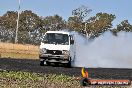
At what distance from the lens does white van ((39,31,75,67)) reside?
906 inches

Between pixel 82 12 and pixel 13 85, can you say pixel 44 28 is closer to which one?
pixel 82 12

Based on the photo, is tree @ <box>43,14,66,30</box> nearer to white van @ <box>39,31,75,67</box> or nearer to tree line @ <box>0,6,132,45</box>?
tree line @ <box>0,6,132,45</box>

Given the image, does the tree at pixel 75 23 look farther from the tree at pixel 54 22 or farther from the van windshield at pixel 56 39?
the van windshield at pixel 56 39

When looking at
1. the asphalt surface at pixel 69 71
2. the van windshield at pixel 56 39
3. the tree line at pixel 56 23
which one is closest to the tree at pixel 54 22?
the tree line at pixel 56 23

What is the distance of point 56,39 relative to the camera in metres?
23.1

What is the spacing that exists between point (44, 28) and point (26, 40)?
3317 centimetres

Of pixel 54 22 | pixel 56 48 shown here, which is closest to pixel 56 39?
pixel 56 48

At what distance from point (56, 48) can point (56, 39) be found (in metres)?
0.53

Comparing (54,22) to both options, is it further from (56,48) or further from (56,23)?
(56,48)

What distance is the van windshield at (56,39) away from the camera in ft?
75.6

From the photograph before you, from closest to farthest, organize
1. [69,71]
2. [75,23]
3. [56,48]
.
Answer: [69,71], [56,48], [75,23]

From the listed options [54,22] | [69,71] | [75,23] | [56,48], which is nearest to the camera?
[69,71]

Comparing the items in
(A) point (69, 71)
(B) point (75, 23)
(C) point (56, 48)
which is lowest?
(A) point (69, 71)

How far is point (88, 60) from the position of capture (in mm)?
28375
